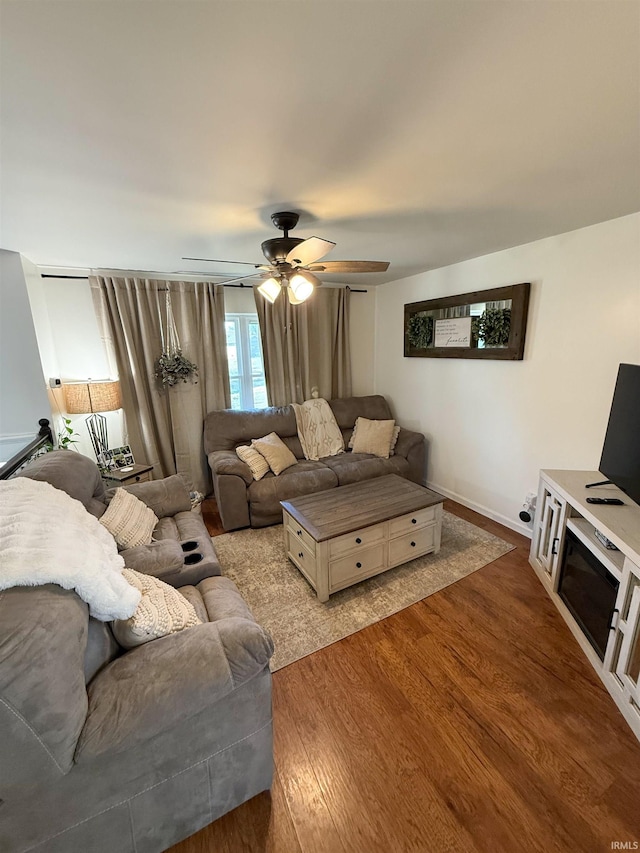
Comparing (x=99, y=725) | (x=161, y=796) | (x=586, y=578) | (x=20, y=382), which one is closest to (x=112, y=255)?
(x=20, y=382)

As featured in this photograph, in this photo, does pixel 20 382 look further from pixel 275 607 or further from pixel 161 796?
pixel 161 796

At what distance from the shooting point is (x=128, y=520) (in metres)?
1.99

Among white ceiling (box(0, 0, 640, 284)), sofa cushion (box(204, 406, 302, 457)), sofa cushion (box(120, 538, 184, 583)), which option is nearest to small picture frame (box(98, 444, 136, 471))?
sofa cushion (box(204, 406, 302, 457))

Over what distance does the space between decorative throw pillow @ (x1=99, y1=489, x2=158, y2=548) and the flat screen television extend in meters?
2.70

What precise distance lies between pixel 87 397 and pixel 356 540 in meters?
2.40

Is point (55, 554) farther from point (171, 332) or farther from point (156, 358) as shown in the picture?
point (171, 332)

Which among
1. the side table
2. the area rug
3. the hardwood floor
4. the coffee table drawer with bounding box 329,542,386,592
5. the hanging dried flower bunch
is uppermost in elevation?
the hanging dried flower bunch

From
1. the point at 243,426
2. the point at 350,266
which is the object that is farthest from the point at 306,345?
the point at 350,266

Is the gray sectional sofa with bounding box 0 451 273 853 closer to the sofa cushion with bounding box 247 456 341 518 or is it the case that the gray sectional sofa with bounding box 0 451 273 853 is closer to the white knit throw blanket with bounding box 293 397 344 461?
the sofa cushion with bounding box 247 456 341 518

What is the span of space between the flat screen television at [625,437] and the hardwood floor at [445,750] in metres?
0.94

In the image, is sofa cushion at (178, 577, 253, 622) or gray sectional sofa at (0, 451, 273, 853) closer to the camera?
gray sectional sofa at (0, 451, 273, 853)

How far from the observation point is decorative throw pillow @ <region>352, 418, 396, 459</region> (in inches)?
148

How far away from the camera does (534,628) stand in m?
2.00

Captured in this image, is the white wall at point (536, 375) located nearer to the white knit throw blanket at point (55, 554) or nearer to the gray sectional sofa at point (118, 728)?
the gray sectional sofa at point (118, 728)
